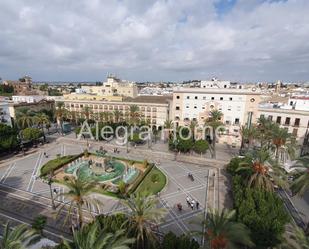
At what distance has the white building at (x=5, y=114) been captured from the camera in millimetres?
62188

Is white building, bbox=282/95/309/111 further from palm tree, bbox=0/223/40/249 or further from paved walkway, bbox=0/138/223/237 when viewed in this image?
palm tree, bbox=0/223/40/249

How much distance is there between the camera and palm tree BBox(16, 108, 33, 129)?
58.5 metres

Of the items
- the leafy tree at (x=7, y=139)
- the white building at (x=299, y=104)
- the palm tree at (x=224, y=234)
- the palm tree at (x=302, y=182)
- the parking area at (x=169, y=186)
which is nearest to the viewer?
the palm tree at (x=224, y=234)

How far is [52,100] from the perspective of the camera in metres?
82.7

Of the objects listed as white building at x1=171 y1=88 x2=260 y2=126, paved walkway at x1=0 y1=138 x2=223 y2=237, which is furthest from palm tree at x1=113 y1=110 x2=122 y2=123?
white building at x1=171 y1=88 x2=260 y2=126

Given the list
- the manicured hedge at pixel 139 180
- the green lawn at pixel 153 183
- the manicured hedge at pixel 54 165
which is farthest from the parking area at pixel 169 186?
the manicured hedge at pixel 139 180

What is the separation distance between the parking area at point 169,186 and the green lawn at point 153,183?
1.09 metres

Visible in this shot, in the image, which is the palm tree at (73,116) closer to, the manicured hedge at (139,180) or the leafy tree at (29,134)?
the leafy tree at (29,134)

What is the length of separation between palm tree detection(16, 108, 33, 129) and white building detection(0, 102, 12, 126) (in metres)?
3.69

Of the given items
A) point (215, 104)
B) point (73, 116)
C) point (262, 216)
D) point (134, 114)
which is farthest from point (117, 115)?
point (262, 216)

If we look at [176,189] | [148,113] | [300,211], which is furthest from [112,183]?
[148,113]

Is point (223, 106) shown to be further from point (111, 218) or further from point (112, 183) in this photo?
point (111, 218)

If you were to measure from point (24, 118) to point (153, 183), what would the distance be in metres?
43.8

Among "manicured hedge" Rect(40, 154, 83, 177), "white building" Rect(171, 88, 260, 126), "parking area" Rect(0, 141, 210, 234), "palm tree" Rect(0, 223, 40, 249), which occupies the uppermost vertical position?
"white building" Rect(171, 88, 260, 126)
